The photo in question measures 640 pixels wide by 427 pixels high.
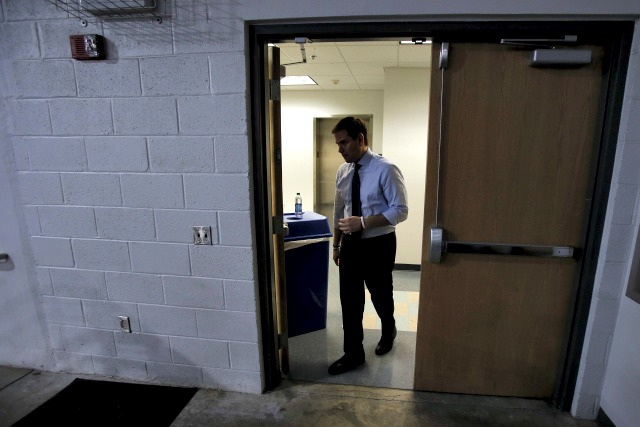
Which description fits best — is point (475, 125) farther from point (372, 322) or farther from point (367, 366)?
point (372, 322)

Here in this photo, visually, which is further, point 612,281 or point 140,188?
point 140,188

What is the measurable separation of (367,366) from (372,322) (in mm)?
607

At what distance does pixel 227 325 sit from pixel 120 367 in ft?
2.69

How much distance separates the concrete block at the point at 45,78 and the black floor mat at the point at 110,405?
173 cm

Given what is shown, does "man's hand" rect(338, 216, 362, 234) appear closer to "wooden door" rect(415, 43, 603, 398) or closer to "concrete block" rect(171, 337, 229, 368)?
"wooden door" rect(415, 43, 603, 398)

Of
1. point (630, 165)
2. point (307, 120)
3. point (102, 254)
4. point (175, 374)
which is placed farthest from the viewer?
point (307, 120)

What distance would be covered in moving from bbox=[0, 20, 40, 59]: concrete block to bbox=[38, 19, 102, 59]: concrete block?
Answer: 0.04m

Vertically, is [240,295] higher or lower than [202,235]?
lower

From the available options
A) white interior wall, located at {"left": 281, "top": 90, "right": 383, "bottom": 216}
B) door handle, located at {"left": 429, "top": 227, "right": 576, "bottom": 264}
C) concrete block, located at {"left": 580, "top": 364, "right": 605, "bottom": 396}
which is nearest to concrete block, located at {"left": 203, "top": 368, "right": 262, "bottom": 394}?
door handle, located at {"left": 429, "top": 227, "right": 576, "bottom": 264}

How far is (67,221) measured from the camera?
1.89m

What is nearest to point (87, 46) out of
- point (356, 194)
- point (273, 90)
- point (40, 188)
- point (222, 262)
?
point (40, 188)

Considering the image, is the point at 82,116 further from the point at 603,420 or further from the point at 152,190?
the point at 603,420

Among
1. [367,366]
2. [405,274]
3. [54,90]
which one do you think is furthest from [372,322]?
[54,90]

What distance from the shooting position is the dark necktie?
2.04m
